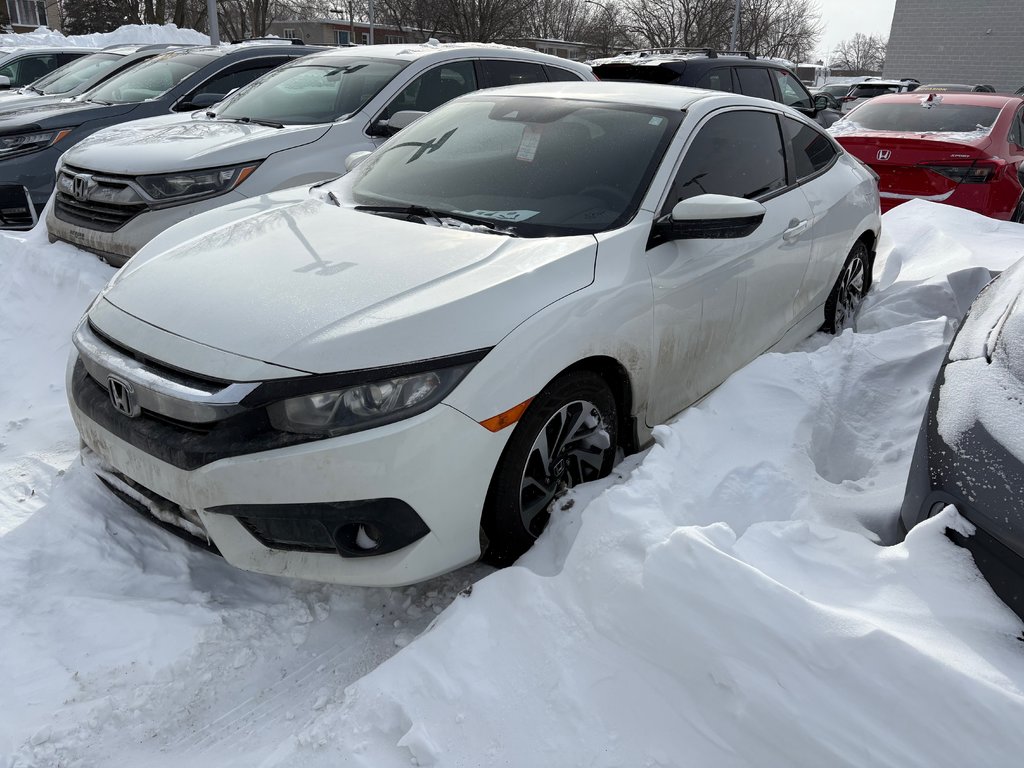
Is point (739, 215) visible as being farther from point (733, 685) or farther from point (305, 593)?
point (305, 593)

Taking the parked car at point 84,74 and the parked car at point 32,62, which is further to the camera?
the parked car at point 32,62

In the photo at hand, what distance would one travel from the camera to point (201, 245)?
10.1 ft

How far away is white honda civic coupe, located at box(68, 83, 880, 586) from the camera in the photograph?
228 centimetres

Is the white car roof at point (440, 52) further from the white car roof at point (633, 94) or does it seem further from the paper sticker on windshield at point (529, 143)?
the paper sticker on windshield at point (529, 143)

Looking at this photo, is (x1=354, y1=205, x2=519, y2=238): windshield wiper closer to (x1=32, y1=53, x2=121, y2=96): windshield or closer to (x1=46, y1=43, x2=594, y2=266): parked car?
(x1=46, y1=43, x2=594, y2=266): parked car

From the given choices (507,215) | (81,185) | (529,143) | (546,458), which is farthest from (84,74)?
(546,458)

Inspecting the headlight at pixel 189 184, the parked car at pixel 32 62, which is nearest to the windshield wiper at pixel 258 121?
the headlight at pixel 189 184

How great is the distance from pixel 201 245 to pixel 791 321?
2.88 metres

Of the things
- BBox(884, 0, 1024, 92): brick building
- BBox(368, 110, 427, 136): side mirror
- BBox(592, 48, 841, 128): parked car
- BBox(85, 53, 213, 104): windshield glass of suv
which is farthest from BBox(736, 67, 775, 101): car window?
BBox(884, 0, 1024, 92): brick building

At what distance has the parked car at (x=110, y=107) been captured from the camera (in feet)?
22.7

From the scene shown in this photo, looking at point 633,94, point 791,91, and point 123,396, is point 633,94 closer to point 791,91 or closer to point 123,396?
point 123,396

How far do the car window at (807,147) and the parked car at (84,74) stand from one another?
7897 millimetres

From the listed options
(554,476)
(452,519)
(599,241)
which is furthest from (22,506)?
(599,241)

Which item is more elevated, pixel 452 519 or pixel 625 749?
pixel 452 519
